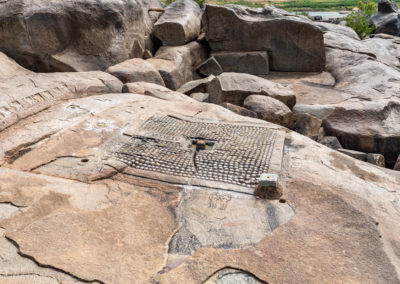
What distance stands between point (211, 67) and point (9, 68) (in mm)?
4869

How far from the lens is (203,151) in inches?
145

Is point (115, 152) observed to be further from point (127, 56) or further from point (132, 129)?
point (127, 56)

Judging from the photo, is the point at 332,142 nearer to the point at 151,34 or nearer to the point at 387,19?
the point at 151,34

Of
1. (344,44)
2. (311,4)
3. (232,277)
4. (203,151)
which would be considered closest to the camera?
(232,277)

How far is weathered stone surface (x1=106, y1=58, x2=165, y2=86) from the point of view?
6.12 meters

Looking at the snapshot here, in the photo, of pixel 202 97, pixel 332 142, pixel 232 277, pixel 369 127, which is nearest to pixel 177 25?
pixel 202 97

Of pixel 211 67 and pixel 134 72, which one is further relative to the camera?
pixel 211 67

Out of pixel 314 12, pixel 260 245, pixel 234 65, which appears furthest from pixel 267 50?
pixel 314 12

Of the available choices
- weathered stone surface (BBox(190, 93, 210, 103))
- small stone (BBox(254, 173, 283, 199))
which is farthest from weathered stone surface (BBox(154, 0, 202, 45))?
small stone (BBox(254, 173, 283, 199))

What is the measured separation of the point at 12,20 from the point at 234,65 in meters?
5.30

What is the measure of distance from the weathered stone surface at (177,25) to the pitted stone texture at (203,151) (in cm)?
490

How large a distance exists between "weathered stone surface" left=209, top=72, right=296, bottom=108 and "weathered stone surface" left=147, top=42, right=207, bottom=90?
1108mm

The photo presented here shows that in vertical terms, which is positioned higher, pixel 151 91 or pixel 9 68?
pixel 9 68

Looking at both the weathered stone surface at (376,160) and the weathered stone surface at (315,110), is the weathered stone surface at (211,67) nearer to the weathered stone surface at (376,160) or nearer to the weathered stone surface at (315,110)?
the weathered stone surface at (315,110)
